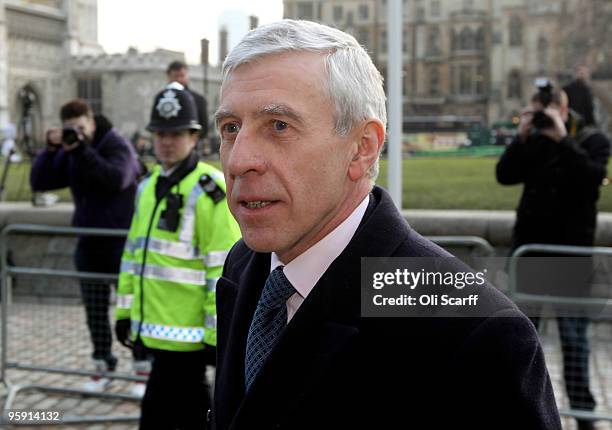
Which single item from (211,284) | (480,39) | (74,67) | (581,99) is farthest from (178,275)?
(480,39)

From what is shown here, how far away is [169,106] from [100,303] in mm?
2166

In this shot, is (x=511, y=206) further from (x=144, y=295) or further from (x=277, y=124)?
(x=277, y=124)

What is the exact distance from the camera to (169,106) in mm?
3824

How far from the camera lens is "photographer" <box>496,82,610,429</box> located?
4.74 meters

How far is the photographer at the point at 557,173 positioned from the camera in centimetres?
474

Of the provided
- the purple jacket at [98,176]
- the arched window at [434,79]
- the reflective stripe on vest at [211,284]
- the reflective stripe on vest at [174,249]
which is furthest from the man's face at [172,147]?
the arched window at [434,79]

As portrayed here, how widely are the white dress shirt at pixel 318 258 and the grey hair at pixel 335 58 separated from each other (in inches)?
7.7

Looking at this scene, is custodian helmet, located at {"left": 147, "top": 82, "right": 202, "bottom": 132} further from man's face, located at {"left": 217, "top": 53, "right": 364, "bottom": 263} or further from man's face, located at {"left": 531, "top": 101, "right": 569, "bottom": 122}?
man's face, located at {"left": 217, "top": 53, "right": 364, "bottom": 263}

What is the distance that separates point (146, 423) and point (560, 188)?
2941 mm

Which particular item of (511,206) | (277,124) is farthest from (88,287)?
(511,206)

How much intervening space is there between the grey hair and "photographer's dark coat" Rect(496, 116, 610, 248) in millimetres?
3607

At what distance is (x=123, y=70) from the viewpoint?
17688 millimetres

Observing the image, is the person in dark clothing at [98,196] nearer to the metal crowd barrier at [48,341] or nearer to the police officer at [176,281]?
the metal crowd barrier at [48,341]

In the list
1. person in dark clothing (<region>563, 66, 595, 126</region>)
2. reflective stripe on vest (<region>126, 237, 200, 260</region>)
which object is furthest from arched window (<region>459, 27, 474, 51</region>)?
reflective stripe on vest (<region>126, 237, 200, 260</region>)
